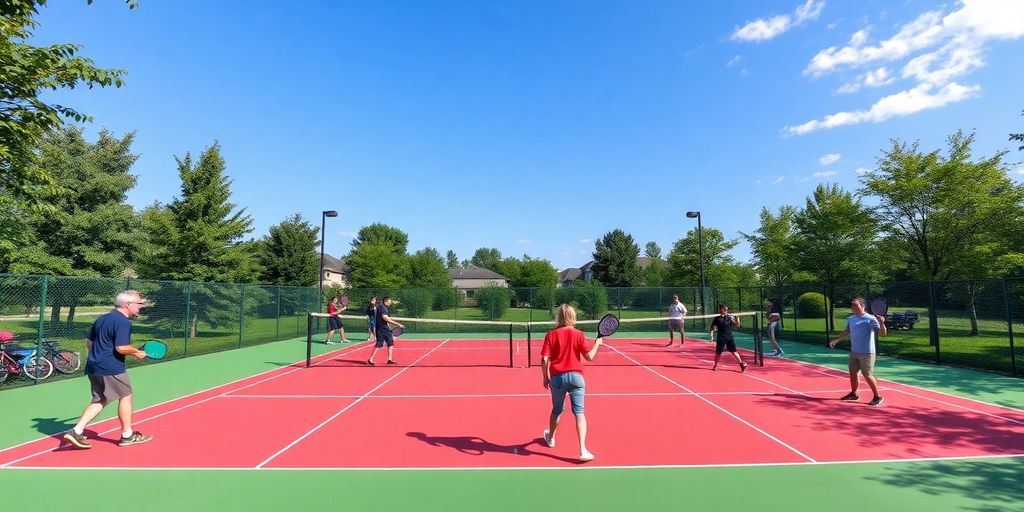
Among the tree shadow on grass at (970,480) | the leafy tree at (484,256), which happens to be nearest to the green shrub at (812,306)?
the tree shadow on grass at (970,480)

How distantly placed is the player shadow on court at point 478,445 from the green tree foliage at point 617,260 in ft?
175

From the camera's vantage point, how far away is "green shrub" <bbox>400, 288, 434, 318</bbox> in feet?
89.6

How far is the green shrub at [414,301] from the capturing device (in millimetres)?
27312

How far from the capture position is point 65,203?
78.7 feet

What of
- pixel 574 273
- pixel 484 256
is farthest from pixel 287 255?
pixel 484 256

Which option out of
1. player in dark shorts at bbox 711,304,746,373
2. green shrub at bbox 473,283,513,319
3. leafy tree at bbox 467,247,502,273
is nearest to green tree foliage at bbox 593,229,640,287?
green shrub at bbox 473,283,513,319

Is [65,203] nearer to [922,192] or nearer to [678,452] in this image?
[678,452]

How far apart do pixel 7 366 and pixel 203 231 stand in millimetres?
13298

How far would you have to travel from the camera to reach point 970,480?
193 inches

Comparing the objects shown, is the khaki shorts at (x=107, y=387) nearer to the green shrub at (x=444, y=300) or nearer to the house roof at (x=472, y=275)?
the green shrub at (x=444, y=300)

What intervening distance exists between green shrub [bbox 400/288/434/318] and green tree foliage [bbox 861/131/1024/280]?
21792 millimetres

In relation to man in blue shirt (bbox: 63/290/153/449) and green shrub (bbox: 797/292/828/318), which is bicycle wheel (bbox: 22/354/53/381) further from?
green shrub (bbox: 797/292/828/318)

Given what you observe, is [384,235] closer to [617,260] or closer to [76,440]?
[617,260]

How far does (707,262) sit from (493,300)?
1531cm
